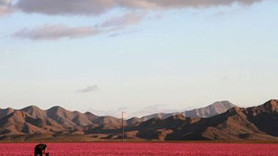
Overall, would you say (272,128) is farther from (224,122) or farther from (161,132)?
(161,132)

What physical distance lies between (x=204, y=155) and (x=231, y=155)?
1996 mm

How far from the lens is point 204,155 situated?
41.2 m

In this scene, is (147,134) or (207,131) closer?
(207,131)

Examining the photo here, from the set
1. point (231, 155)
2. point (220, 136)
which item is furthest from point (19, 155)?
point (220, 136)

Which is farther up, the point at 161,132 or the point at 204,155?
the point at 161,132

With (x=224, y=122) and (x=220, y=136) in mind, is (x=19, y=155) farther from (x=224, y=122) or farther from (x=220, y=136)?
(x=224, y=122)

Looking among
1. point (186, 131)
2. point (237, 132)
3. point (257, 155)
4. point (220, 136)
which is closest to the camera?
point (257, 155)

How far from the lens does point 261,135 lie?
17538 cm

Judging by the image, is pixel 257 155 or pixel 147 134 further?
pixel 147 134

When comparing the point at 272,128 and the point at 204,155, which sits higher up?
the point at 272,128

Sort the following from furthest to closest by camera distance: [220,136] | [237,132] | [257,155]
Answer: [237,132] < [220,136] < [257,155]

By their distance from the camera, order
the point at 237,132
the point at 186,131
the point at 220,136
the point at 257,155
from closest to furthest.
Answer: the point at 257,155 → the point at 220,136 → the point at 237,132 → the point at 186,131

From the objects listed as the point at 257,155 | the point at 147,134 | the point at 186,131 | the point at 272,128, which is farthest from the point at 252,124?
the point at 257,155

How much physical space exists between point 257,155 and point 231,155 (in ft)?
6.32
